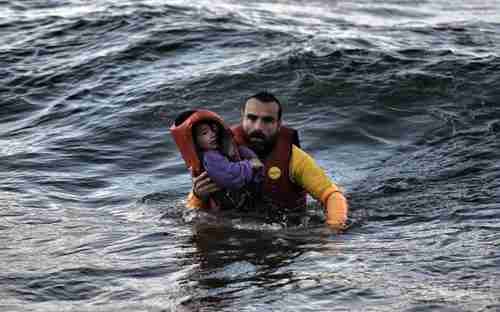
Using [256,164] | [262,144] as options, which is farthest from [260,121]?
[256,164]

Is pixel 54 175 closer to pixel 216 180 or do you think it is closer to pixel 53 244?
pixel 53 244

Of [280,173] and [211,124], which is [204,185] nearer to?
[211,124]

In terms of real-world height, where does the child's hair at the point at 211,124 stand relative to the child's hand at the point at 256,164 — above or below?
above

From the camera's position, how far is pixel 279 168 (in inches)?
362

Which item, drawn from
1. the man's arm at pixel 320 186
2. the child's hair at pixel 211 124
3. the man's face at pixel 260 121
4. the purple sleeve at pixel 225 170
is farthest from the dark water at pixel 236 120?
the child's hair at pixel 211 124

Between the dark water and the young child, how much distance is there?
0.60 m

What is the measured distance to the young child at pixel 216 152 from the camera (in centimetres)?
845

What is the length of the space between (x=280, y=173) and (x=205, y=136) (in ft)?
3.22

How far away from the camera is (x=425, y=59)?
16781mm

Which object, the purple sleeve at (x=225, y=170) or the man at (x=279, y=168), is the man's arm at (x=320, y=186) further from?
the purple sleeve at (x=225, y=170)

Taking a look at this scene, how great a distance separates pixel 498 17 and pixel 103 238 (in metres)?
14.2

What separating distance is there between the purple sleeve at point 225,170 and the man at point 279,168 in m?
0.31

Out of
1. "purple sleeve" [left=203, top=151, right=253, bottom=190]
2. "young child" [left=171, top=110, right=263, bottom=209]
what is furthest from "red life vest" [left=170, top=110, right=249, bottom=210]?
"purple sleeve" [left=203, top=151, right=253, bottom=190]

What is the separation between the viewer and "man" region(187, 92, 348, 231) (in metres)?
8.97
